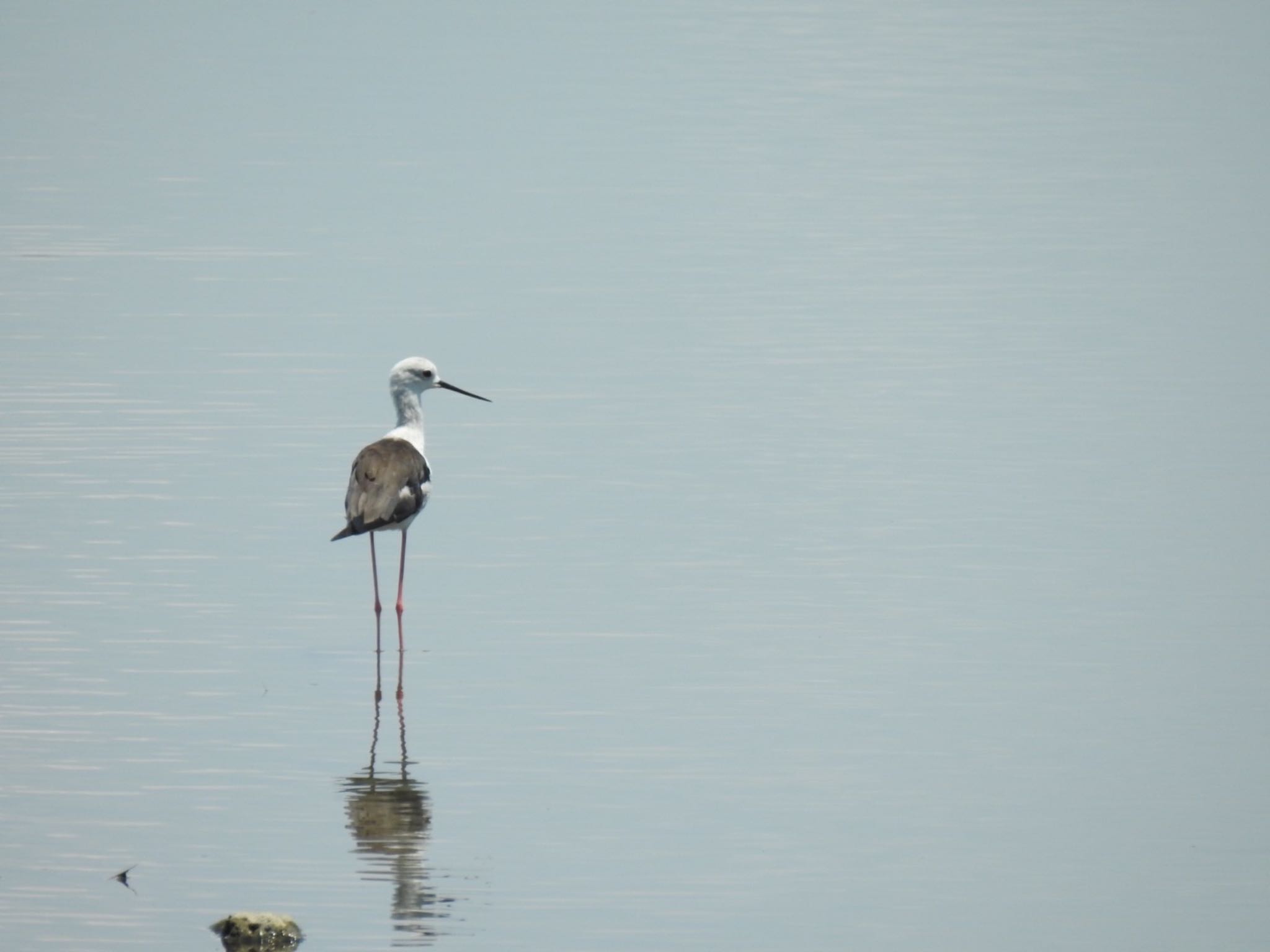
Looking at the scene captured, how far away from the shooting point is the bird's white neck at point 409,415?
12.7 m

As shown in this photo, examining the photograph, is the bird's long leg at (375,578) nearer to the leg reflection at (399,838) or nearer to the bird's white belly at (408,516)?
the bird's white belly at (408,516)

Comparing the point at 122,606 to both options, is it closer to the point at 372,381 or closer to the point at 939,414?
the point at 372,381

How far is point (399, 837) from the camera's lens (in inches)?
324

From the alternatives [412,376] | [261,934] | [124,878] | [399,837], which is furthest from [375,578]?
[261,934]

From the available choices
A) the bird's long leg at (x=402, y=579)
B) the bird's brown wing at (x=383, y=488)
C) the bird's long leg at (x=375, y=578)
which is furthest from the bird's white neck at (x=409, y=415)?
the bird's long leg at (x=375, y=578)

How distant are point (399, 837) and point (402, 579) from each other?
3492mm

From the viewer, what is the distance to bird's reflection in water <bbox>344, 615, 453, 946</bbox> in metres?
7.51

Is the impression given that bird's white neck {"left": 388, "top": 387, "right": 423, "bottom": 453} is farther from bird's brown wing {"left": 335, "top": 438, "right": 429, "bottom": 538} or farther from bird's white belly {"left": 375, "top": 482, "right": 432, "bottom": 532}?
bird's white belly {"left": 375, "top": 482, "right": 432, "bottom": 532}

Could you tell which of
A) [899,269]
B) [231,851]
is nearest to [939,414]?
[899,269]

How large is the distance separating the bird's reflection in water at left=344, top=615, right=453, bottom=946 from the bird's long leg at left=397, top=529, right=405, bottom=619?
5.94 feet

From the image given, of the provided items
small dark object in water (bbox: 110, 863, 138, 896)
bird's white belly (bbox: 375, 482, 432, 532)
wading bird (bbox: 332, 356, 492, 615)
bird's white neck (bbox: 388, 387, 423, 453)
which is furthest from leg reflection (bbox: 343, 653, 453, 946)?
bird's white neck (bbox: 388, 387, 423, 453)

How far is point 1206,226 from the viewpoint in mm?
21969

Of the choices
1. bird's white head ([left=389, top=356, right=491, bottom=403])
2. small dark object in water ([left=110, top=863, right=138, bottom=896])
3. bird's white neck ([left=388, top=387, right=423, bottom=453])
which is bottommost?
small dark object in water ([left=110, top=863, right=138, bottom=896])

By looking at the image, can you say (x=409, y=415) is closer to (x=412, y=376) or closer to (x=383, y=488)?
(x=412, y=376)
